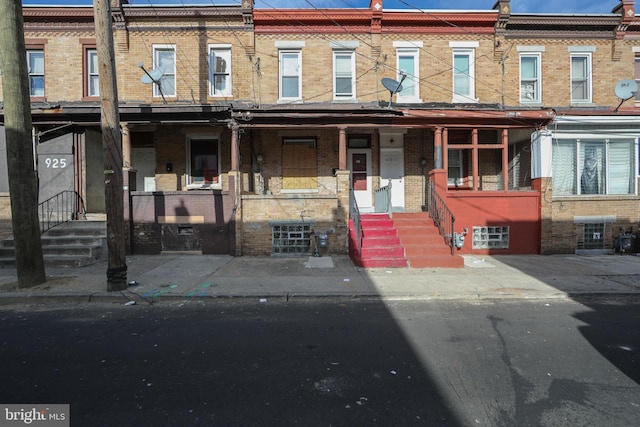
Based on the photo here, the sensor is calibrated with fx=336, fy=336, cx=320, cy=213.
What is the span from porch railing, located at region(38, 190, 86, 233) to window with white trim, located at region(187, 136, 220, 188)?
12.3 ft

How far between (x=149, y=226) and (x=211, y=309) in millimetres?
6329

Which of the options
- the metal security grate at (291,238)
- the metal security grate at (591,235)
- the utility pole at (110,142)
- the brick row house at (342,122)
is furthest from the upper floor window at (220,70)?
the metal security grate at (591,235)

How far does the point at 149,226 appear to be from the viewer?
10.9 m

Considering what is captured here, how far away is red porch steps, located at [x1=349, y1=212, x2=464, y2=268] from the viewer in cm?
890

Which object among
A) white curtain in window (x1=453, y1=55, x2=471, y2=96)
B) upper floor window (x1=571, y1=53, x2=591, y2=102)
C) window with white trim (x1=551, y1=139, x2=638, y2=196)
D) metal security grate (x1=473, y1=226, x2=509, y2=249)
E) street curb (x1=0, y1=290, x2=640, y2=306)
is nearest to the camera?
street curb (x1=0, y1=290, x2=640, y2=306)

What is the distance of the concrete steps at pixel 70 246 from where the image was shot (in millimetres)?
8812

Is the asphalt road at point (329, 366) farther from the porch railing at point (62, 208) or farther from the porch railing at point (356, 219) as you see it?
the porch railing at point (62, 208)

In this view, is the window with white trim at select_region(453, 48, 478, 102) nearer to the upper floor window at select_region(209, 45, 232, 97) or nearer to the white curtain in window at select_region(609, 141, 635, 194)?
the white curtain in window at select_region(609, 141, 635, 194)

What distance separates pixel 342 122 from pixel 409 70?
3780 millimetres

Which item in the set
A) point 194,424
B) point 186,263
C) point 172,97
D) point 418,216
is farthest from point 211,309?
point 172,97

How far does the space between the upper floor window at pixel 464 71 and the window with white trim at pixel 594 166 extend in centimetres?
346

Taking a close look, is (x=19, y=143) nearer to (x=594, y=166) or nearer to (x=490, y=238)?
(x=490, y=238)

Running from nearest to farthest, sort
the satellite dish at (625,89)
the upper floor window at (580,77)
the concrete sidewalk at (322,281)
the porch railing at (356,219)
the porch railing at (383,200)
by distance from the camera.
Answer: the concrete sidewalk at (322,281)
the porch railing at (356,219)
the porch railing at (383,200)
the satellite dish at (625,89)
the upper floor window at (580,77)
